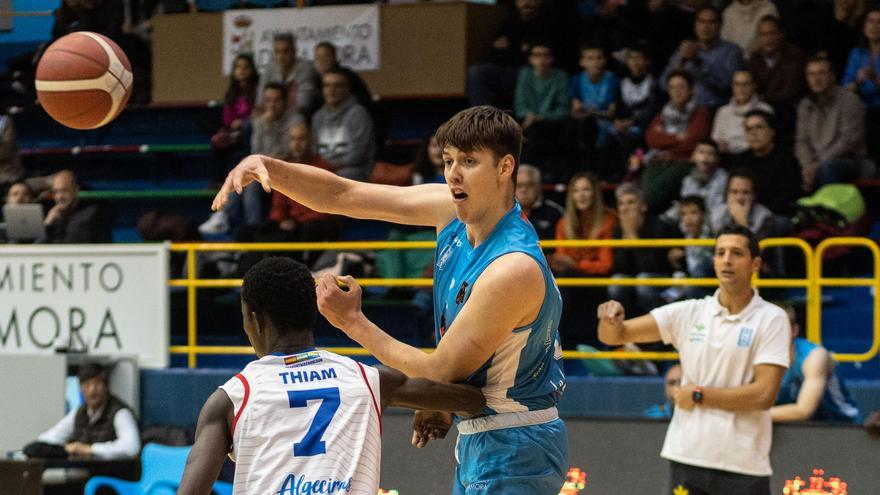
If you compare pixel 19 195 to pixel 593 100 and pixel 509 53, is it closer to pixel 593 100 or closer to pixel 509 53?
pixel 509 53

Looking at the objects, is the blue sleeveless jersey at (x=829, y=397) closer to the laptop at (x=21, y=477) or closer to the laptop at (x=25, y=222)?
the laptop at (x=21, y=477)

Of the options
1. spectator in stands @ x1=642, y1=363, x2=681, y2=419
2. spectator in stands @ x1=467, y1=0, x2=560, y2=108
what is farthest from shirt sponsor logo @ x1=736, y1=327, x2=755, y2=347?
spectator in stands @ x1=467, y1=0, x2=560, y2=108

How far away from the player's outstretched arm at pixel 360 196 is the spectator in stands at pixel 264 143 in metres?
7.06

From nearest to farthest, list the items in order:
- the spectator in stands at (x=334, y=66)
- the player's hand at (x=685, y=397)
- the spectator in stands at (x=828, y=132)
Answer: the player's hand at (x=685, y=397), the spectator in stands at (x=828, y=132), the spectator in stands at (x=334, y=66)

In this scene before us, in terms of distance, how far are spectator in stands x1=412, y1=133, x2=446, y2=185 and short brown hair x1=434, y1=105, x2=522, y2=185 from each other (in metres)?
6.55

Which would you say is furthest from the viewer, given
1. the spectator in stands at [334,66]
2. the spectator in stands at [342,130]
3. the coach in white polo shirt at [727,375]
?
the spectator in stands at [334,66]

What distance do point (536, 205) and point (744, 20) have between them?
9.49 ft

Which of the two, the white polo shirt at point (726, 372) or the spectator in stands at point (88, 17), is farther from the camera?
the spectator in stands at point (88, 17)

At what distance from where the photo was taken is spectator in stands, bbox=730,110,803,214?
9.87m

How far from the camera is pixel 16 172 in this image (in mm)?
13062

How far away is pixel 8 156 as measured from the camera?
13.1 meters

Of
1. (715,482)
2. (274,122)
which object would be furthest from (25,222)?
(715,482)

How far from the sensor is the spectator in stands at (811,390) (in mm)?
7398

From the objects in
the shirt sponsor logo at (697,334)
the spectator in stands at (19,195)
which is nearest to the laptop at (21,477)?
the shirt sponsor logo at (697,334)
